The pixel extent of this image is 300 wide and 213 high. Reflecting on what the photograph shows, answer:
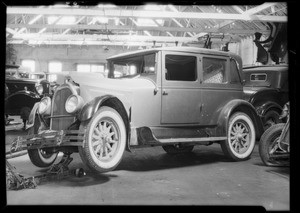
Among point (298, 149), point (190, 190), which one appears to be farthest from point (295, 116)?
point (190, 190)

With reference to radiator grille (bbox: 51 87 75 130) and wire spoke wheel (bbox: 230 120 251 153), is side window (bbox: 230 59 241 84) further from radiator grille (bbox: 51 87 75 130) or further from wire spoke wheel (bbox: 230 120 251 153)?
radiator grille (bbox: 51 87 75 130)

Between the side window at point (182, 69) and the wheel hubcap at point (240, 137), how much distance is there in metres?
1.07

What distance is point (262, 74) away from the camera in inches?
276

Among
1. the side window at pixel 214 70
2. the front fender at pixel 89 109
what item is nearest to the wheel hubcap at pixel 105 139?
the front fender at pixel 89 109

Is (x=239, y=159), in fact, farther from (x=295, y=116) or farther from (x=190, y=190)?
(x=295, y=116)

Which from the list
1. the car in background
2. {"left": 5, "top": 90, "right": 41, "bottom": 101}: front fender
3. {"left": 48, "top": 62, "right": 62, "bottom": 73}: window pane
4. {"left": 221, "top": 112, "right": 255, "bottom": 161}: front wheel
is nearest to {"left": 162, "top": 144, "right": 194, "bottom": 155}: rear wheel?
{"left": 221, "top": 112, "right": 255, "bottom": 161}: front wheel

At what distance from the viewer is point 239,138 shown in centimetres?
461

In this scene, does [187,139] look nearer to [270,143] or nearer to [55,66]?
[270,143]

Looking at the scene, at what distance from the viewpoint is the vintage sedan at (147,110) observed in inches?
129

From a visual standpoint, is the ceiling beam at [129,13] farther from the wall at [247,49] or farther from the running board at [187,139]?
the running board at [187,139]

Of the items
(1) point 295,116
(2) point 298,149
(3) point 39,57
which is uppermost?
(3) point 39,57

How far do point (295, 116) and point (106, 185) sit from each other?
6.53ft

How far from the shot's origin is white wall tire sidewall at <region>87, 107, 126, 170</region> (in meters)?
3.12

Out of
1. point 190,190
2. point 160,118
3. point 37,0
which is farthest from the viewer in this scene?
point 160,118
